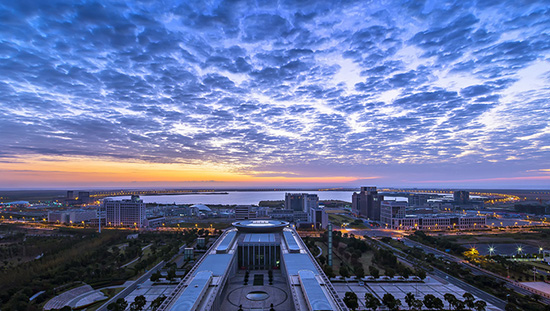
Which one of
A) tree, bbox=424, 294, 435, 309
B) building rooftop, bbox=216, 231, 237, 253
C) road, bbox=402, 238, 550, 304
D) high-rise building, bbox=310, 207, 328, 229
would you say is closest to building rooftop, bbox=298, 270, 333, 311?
tree, bbox=424, 294, 435, 309

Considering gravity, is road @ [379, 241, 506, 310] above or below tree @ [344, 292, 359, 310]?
below

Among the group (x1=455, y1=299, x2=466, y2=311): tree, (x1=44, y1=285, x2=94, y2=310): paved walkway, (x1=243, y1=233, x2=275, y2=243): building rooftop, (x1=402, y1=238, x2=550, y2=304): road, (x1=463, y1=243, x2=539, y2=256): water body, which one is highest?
(x1=243, y1=233, x2=275, y2=243): building rooftop

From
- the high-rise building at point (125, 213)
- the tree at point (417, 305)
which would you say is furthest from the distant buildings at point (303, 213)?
the tree at point (417, 305)

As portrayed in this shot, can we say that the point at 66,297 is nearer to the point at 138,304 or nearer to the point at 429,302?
the point at 138,304

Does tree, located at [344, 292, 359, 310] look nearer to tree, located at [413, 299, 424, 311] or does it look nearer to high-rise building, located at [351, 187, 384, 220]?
tree, located at [413, 299, 424, 311]

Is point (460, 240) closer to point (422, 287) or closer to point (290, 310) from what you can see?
point (422, 287)

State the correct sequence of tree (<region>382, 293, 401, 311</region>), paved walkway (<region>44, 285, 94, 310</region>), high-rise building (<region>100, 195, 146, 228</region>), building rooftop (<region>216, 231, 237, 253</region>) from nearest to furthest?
tree (<region>382, 293, 401, 311</region>) → paved walkway (<region>44, 285, 94, 310</region>) → building rooftop (<region>216, 231, 237, 253</region>) → high-rise building (<region>100, 195, 146, 228</region>)

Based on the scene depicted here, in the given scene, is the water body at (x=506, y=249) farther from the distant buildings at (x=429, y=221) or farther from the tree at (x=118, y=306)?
the tree at (x=118, y=306)
